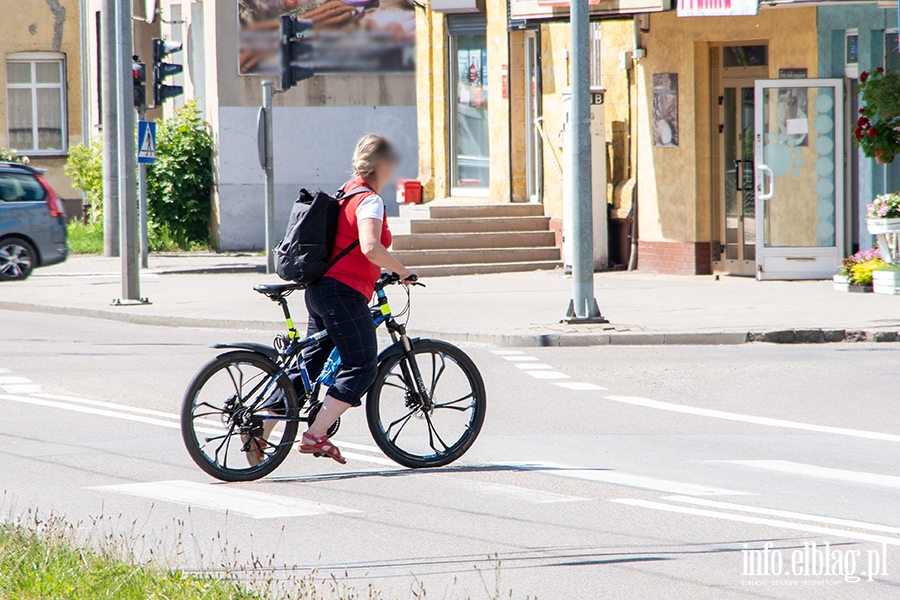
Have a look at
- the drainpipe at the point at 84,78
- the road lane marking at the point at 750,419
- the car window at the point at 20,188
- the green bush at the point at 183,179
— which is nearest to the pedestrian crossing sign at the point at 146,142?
the car window at the point at 20,188

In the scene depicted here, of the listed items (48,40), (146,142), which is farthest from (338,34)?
(48,40)

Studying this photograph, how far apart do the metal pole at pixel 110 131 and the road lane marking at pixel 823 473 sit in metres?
17.8

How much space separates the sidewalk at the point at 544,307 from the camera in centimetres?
1378

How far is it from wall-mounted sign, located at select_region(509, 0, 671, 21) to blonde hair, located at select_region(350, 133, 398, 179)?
11962 millimetres

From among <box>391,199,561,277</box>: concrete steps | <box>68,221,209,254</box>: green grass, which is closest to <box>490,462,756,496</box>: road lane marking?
<box>391,199,561,277</box>: concrete steps

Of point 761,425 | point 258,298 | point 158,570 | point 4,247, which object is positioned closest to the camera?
point 158,570

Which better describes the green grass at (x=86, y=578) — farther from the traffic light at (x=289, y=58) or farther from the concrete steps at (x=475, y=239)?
the concrete steps at (x=475, y=239)

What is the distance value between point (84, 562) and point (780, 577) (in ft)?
8.59

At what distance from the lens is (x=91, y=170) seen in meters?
30.3

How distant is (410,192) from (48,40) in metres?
15.6

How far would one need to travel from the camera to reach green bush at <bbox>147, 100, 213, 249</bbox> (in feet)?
92.2

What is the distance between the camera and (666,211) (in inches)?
797

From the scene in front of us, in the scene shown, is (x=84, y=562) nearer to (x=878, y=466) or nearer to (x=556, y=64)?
(x=878, y=466)

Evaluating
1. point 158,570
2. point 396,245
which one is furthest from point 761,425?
point 396,245
